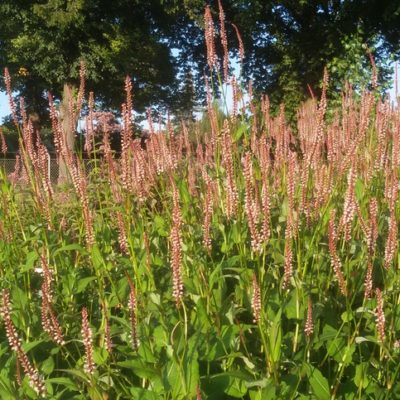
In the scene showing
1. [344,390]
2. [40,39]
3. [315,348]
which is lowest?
[344,390]

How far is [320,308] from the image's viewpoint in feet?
6.32

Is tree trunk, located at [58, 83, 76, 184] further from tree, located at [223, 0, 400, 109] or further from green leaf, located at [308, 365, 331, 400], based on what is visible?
tree, located at [223, 0, 400, 109]

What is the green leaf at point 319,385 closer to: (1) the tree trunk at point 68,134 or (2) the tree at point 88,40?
(1) the tree trunk at point 68,134

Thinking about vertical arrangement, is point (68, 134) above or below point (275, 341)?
above

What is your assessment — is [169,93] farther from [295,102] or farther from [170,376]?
[170,376]

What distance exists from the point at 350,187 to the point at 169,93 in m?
25.5

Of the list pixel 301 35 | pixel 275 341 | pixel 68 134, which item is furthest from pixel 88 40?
pixel 275 341

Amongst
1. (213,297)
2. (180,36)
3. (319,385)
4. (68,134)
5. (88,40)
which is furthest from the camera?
(180,36)

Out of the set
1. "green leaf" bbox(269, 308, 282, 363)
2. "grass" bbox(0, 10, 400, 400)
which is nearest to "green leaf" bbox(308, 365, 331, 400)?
"grass" bbox(0, 10, 400, 400)

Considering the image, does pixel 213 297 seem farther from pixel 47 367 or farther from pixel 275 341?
pixel 47 367

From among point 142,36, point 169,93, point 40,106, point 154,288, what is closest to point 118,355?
point 154,288

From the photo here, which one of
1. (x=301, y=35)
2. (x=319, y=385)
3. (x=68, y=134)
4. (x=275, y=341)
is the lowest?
(x=319, y=385)

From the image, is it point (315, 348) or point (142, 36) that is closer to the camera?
point (315, 348)

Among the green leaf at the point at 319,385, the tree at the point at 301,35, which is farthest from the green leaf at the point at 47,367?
the tree at the point at 301,35
